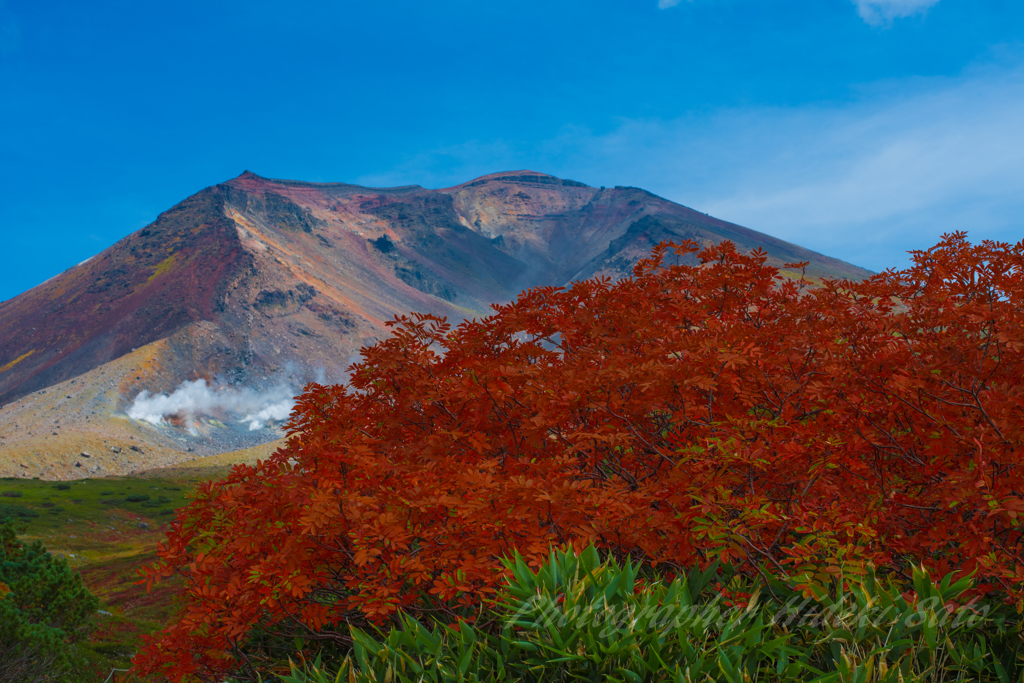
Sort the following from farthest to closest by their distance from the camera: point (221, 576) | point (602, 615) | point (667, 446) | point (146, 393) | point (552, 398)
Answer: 1. point (146, 393)
2. point (667, 446)
3. point (552, 398)
4. point (221, 576)
5. point (602, 615)

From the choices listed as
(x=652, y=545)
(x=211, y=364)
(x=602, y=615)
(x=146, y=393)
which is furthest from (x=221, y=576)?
(x=211, y=364)

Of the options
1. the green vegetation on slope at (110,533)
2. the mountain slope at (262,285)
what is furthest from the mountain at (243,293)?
the green vegetation on slope at (110,533)

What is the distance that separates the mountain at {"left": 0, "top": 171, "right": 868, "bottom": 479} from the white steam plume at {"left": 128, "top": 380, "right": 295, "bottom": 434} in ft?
6.51

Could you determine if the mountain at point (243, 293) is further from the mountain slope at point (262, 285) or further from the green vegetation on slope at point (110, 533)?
the green vegetation on slope at point (110, 533)

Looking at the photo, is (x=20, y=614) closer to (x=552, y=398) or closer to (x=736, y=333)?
(x=552, y=398)

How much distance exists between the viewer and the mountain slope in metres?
84.9

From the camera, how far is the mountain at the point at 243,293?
257ft

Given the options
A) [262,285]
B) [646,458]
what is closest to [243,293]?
[262,285]

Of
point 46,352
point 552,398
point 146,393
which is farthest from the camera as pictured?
point 46,352

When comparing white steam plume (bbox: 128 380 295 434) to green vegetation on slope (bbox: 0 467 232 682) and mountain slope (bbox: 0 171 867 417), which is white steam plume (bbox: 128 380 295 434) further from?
green vegetation on slope (bbox: 0 467 232 682)

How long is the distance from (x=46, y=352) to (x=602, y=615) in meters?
121

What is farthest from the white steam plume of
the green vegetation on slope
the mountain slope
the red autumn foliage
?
the red autumn foliage

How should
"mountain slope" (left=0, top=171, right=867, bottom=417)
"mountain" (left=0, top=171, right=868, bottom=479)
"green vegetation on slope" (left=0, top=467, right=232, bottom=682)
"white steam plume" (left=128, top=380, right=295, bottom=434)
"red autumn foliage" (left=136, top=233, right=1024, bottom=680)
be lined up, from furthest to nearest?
"mountain slope" (left=0, top=171, right=867, bottom=417) → "mountain" (left=0, top=171, right=868, bottom=479) → "white steam plume" (left=128, top=380, right=295, bottom=434) → "green vegetation on slope" (left=0, top=467, right=232, bottom=682) → "red autumn foliage" (left=136, top=233, right=1024, bottom=680)

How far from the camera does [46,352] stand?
94.7 m
